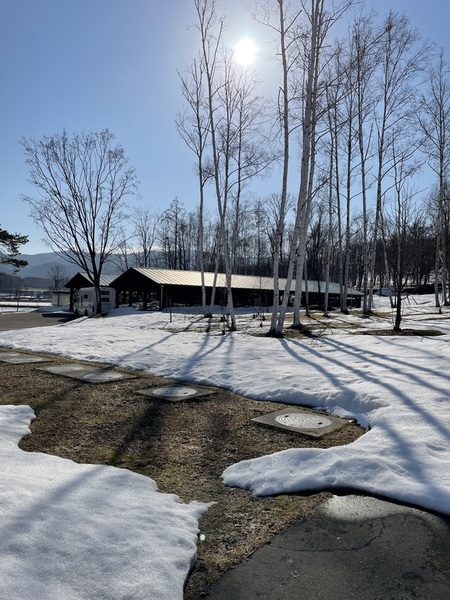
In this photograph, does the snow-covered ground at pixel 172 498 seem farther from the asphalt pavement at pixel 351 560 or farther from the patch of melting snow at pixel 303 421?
the patch of melting snow at pixel 303 421

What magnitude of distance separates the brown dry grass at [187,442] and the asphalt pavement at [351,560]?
0.42 feet

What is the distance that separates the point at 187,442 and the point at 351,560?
225 cm

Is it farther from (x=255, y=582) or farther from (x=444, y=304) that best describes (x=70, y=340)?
(x=444, y=304)

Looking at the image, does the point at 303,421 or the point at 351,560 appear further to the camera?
the point at 303,421

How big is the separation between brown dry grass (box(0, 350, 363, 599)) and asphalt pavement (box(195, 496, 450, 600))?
5.1 inches

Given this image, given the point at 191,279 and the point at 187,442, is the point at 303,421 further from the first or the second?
the point at 191,279

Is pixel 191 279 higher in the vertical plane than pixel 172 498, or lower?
higher

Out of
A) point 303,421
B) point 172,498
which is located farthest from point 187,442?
point 303,421

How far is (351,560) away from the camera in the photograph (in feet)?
7.93

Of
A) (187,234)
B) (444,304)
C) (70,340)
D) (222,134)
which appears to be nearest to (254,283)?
(444,304)

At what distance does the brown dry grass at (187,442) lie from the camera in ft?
9.02

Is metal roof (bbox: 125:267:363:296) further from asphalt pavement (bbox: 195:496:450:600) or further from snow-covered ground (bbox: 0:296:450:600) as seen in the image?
asphalt pavement (bbox: 195:496:450:600)

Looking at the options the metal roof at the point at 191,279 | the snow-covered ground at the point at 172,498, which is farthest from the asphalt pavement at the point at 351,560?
the metal roof at the point at 191,279

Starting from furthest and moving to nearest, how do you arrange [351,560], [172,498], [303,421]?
1. [303,421]
2. [172,498]
3. [351,560]
